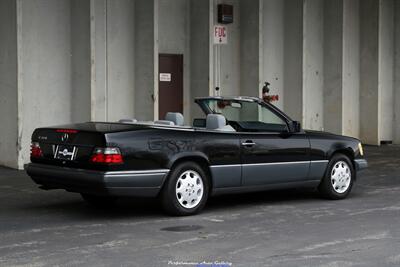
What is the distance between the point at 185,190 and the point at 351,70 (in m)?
12.7

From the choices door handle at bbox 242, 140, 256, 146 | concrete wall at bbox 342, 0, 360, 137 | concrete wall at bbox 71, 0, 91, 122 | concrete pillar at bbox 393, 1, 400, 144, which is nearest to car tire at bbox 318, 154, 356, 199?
door handle at bbox 242, 140, 256, 146

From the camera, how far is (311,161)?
31.2 feet

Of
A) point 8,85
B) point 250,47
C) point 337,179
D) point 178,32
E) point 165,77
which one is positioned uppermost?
point 178,32

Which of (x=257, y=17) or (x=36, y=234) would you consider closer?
(x=36, y=234)

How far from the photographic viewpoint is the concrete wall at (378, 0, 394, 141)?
790 inches

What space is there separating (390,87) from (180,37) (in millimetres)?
7642

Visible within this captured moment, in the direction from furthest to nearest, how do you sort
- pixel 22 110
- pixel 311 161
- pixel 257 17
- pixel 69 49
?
pixel 257 17
pixel 69 49
pixel 22 110
pixel 311 161

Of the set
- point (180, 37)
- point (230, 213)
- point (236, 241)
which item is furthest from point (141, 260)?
point (180, 37)

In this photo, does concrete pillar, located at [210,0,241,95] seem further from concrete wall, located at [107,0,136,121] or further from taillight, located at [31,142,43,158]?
taillight, located at [31,142,43,158]

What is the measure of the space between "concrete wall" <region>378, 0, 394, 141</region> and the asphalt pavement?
1015 cm

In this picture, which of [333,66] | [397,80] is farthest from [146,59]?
[397,80]

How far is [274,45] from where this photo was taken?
18.2 meters

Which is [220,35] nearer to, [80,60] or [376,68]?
[80,60]

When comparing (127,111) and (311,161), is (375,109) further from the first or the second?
(311,161)
